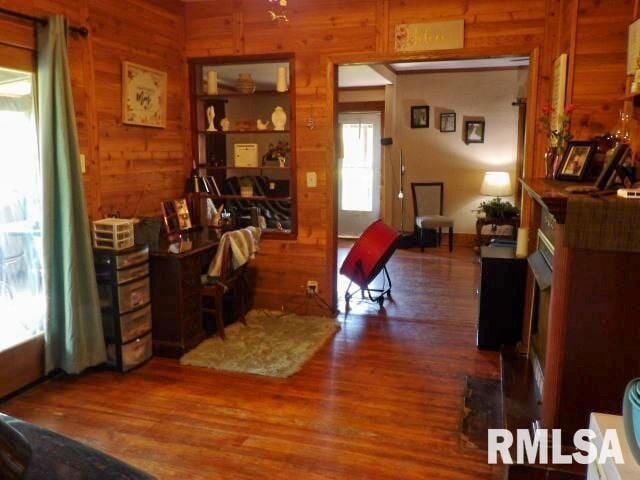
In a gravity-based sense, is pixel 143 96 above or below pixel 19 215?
above

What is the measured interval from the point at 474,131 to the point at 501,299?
482cm

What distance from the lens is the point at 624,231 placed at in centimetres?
193

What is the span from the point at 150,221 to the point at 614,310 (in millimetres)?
2888

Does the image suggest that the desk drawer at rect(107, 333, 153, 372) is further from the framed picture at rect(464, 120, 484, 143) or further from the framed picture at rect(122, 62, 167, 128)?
the framed picture at rect(464, 120, 484, 143)

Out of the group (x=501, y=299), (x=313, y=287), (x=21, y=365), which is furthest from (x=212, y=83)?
(x=501, y=299)

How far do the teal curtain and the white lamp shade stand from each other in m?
5.93

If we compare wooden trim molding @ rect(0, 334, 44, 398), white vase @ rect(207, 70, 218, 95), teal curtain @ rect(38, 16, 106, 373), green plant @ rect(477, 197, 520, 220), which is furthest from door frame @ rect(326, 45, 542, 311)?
green plant @ rect(477, 197, 520, 220)

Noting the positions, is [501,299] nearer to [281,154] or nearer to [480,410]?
[480,410]

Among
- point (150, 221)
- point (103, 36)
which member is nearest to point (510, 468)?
point (150, 221)

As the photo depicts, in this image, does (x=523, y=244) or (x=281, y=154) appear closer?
(x=523, y=244)

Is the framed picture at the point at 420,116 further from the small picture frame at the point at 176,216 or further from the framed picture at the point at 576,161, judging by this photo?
the framed picture at the point at 576,161

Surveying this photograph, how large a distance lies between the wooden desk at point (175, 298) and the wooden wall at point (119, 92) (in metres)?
0.58

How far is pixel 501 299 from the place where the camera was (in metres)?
3.74

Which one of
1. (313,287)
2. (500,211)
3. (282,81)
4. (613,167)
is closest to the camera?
(613,167)
